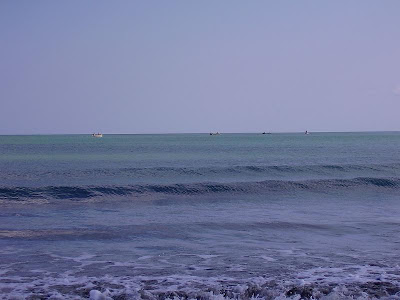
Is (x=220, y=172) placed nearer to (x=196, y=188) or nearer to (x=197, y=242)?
(x=196, y=188)

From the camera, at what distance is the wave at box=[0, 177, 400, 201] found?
24.1 m

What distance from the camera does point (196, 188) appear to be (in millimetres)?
26375

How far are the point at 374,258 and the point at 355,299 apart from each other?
306 centimetres

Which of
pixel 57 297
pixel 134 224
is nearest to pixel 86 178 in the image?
pixel 134 224

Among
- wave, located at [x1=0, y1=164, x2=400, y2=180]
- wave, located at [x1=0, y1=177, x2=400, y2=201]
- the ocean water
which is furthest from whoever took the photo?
wave, located at [x1=0, y1=164, x2=400, y2=180]

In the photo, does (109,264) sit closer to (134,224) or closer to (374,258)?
(134,224)

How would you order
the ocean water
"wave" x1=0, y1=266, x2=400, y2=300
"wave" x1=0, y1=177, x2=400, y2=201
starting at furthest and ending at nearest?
1. "wave" x1=0, y1=177, x2=400, y2=201
2. the ocean water
3. "wave" x1=0, y1=266, x2=400, y2=300

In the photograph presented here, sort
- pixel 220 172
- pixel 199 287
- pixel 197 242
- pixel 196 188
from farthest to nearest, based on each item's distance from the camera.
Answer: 1. pixel 220 172
2. pixel 196 188
3. pixel 197 242
4. pixel 199 287

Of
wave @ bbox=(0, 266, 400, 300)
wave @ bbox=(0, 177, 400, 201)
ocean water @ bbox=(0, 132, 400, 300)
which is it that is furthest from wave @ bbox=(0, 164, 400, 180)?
wave @ bbox=(0, 266, 400, 300)

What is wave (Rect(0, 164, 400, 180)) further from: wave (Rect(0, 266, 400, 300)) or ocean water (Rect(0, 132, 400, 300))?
wave (Rect(0, 266, 400, 300))

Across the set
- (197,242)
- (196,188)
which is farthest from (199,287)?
(196,188)

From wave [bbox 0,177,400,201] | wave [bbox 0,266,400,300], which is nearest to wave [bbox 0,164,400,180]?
wave [bbox 0,177,400,201]

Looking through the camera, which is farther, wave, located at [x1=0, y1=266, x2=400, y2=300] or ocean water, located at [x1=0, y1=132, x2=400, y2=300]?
ocean water, located at [x1=0, y1=132, x2=400, y2=300]

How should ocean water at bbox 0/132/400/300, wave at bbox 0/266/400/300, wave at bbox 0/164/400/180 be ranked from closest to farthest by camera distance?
wave at bbox 0/266/400/300, ocean water at bbox 0/132/400/300, wave at bbox 0/164/400/180
